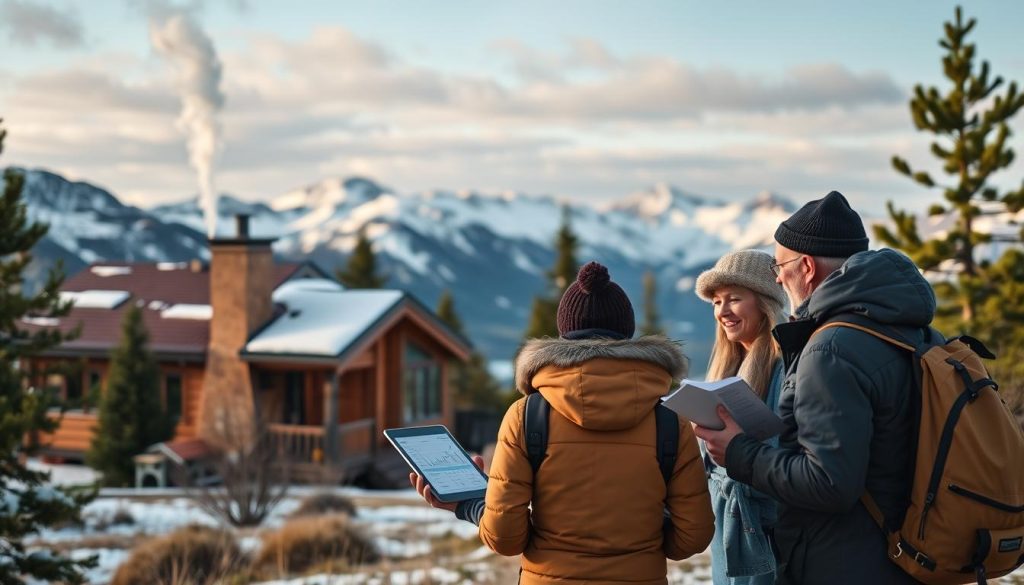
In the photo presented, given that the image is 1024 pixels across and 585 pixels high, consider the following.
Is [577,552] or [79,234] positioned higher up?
[79,234]

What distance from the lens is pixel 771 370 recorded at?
12.6ft

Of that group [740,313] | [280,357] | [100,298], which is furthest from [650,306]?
[740,313]

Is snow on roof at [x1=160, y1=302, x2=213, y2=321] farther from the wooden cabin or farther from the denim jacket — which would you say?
the denim jacket

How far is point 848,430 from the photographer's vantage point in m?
2.79

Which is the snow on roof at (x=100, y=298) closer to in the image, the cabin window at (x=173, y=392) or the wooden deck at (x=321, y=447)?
the cabin window at (x=173, y=392)

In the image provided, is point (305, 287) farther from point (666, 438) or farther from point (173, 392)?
point (666, 438)

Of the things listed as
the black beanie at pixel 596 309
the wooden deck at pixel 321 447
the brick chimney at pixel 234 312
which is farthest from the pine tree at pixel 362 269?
the black beanie at pixel 596 309

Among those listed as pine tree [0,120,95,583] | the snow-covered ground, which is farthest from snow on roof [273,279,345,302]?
pine tree [0,120,95,583]

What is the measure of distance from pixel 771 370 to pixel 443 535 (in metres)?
9.34

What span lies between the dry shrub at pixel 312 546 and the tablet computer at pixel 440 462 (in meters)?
7.16

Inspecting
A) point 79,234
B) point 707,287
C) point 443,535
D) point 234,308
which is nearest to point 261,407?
point 234,308

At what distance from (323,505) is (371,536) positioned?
3106mm

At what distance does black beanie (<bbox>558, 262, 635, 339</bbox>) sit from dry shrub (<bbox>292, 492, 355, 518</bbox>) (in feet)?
38.9

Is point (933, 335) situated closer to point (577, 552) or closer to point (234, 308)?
point (577, 552)
